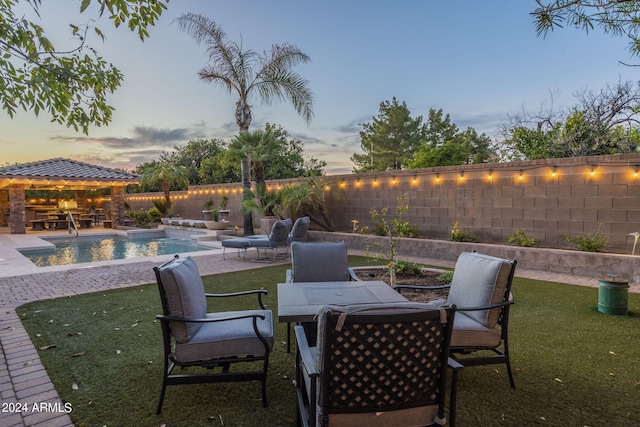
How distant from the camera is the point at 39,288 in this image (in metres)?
5.95

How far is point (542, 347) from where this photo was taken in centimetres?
346

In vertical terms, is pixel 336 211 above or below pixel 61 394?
above

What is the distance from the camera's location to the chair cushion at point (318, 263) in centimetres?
396

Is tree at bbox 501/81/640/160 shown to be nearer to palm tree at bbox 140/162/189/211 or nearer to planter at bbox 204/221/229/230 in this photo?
planter at bbox 204/221/229/230

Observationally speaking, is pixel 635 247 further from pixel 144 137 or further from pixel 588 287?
pixel 144 137

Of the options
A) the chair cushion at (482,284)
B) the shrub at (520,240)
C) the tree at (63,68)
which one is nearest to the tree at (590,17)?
the chair cushion at (482,284)

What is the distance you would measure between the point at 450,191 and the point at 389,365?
8.44 meters

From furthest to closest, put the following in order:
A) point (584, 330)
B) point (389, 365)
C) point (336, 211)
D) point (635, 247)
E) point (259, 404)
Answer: point (336, 211) < point (635, 247) < point (584, 330) < point (259, 404) < point (389, 365)

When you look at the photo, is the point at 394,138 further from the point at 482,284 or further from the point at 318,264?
the point at 482,284

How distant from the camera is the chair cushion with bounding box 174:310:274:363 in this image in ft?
8.21

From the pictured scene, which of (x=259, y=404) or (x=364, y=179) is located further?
(x=364, y=179)

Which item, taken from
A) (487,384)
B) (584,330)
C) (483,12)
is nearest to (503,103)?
(483,12)

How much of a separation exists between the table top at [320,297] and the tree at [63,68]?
209cm

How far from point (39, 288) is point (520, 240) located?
368 inches
